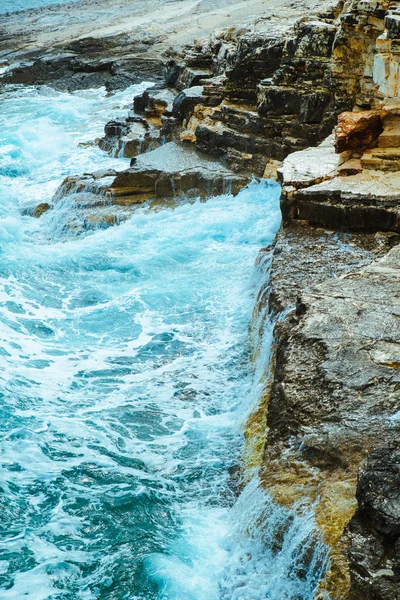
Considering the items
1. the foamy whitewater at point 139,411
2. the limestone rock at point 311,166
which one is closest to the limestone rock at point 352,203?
the limestone rock at point 311,166

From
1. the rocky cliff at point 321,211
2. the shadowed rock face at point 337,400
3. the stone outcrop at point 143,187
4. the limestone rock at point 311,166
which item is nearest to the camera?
the shadowed rock face at point 337,400

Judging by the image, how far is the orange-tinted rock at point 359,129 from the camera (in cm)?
901

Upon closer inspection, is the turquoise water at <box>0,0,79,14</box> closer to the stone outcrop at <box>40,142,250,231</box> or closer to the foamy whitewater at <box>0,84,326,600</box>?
the stone outcrop at <box>40,142,250,231</box>

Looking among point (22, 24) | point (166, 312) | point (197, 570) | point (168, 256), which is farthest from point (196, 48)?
point (197, 570)

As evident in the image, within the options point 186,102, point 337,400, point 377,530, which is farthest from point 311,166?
point 186,102

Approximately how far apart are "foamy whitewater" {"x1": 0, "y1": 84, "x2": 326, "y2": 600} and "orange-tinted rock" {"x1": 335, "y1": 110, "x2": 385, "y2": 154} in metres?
A: 2.06

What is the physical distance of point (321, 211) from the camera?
8.30 metres

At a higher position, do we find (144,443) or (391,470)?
(391,470)

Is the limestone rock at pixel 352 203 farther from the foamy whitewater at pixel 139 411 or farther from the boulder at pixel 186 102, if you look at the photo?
the boulder at pixel 186 102

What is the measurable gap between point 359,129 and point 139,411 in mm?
4645

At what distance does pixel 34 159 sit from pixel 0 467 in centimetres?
1170

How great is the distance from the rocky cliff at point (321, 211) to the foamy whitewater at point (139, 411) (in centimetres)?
41

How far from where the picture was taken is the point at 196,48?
19.5m

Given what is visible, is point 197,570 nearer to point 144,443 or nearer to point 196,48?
point 144,443
